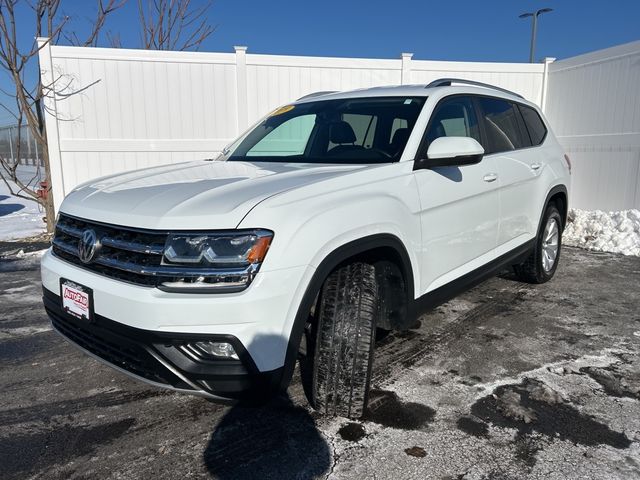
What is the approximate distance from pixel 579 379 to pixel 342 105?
245cm

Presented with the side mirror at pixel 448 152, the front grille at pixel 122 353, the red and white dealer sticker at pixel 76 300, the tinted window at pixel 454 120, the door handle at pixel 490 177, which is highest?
the tinted window at pixel 454 120

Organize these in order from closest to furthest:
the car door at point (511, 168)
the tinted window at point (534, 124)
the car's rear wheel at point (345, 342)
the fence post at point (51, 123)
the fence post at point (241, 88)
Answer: the car's rear wheel at point (345, 342) < the car door at point (511, 168) < the tinted window at point (534, 124) < the fence post at point (51, 123) < the fence post at point (241, 88)

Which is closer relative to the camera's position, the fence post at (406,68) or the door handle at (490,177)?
the door handle at (490,177)

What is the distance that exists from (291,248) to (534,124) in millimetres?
3646

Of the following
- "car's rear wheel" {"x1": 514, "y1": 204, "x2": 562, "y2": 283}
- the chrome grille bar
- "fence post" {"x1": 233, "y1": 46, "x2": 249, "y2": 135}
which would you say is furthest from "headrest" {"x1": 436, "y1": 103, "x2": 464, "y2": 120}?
"fence post" {"x1": 233, "y1": 46, "x2": 249, "y2": 135}

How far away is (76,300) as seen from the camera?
8.20 ft

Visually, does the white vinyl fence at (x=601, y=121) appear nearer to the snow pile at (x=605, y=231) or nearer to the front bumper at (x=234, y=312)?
the snow pile at (x=605, y=231)

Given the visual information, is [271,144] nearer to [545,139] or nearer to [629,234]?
[545,139]

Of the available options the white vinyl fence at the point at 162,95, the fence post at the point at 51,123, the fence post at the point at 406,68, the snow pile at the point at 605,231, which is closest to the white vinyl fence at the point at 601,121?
the snow pile at the point at 605,231

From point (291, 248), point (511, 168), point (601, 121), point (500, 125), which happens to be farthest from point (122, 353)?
point (601, 121)

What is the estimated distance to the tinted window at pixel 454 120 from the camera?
3389 mm

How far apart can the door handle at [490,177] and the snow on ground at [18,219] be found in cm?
758

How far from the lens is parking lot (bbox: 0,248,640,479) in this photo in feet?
7.83

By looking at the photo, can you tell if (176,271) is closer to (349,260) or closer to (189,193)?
(189,193)
